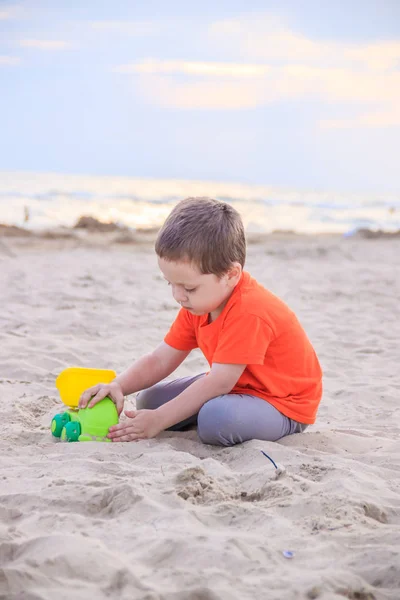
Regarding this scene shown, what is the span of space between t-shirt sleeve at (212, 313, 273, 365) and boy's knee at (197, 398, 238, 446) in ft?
0.61

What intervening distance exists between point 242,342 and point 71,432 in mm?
802

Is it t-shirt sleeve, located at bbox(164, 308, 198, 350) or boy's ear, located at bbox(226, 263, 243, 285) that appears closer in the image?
boy's ear, located at bbox(226, 263, 243, 285)

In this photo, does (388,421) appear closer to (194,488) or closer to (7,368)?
(194,488)

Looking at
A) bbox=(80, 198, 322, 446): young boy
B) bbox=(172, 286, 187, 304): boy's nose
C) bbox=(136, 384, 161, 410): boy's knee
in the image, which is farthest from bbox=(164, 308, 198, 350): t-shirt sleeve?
bbox=(172, 286, 187, 304): boy's nose

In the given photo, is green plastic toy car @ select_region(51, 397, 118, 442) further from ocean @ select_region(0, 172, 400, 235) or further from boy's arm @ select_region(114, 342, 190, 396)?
ocean @ select_region(0, 172, 400, 235)

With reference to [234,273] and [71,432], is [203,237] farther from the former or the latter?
[71,432]

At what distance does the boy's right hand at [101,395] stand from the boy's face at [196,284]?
0.52 m

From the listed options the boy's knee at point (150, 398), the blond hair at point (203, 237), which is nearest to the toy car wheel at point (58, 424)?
the boy's knee at point (150, 398)

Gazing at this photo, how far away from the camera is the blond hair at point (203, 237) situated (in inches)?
99.4

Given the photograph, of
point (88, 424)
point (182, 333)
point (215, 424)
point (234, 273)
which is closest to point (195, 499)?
point (215, 424)

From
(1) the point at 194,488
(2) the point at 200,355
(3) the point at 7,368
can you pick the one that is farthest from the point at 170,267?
(2) the point at 200,355

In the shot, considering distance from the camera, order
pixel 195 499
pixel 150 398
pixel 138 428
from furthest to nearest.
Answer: pixel 150 398 → pixel 138 428 → pixel 195 499

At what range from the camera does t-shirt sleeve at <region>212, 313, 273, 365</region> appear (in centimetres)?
264

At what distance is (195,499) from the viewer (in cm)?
215
